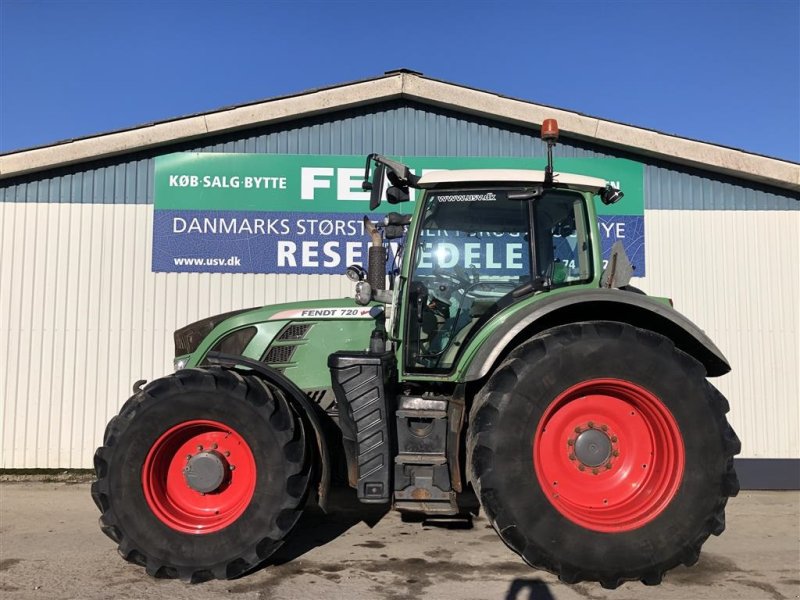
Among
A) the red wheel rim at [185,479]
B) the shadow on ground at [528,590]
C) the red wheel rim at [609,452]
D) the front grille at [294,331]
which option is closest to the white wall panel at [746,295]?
the red wheel rim at [609,452]

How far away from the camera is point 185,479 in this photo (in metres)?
3.45

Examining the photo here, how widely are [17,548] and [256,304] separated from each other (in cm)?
319

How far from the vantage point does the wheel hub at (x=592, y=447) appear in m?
3.21

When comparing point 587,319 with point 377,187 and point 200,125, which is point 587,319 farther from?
point 200,125

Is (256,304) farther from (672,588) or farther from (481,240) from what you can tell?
(672,588)

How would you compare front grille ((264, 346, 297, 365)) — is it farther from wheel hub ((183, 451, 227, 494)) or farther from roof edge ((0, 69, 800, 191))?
roof edge ((0, 69, 800, 191))

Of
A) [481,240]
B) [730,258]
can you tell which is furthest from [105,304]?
[730,258]

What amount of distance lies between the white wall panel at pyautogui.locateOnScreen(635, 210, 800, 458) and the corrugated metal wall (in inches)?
0.6

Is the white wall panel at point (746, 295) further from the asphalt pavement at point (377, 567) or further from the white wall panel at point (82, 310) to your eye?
the white wall panel at point (82, 310)

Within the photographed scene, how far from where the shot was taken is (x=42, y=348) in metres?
6.41

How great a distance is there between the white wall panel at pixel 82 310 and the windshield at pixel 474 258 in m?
3.06

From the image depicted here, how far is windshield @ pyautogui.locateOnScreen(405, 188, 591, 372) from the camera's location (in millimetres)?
3584

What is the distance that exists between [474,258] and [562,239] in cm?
57

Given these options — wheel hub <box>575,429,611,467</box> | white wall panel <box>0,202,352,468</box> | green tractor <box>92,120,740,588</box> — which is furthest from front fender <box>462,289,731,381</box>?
white wall panel <box>0,202,352,468</box>
